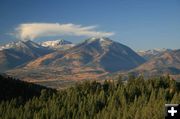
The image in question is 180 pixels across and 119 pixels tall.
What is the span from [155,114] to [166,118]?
183m

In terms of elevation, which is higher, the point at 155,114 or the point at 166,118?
the point at 166,118

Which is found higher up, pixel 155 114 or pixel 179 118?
pixel 179 118

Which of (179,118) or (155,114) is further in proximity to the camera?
(155,114)

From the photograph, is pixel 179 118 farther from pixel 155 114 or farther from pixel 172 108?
pixel 155 114

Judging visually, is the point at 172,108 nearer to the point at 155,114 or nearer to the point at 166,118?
the point at 166,118

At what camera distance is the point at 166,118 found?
17.7 m

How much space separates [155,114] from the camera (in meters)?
196

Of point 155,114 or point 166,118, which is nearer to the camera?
point 166,118

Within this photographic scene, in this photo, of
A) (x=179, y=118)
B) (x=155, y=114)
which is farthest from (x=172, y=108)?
(x=155, y=114)

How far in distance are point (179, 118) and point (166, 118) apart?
0.64 metres

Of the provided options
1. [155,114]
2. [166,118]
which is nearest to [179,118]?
[166,118]

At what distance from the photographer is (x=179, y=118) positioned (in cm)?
1772

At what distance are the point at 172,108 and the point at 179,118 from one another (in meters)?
0.64
